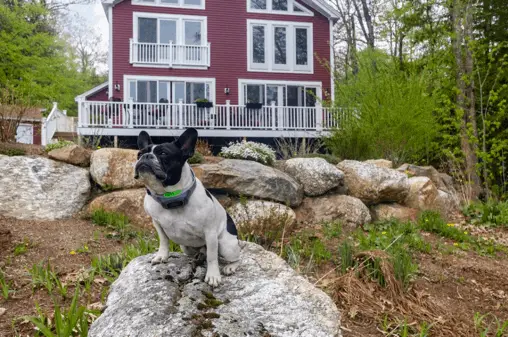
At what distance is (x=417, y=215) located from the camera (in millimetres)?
7430

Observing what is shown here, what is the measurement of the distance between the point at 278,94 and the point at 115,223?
14171 mm

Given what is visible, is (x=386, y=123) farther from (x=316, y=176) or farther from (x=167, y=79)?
(x=167, y=79)

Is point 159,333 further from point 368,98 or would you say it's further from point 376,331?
point 368,98

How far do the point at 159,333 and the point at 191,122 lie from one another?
47.8ft

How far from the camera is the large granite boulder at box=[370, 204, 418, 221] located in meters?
7.49

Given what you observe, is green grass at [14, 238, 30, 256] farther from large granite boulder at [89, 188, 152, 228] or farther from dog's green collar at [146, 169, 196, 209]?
dog's green collar at [146, 169, 196, 209]

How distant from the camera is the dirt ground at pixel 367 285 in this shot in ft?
10.8

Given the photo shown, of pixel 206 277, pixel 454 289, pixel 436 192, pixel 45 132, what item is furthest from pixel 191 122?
pixel 206 277

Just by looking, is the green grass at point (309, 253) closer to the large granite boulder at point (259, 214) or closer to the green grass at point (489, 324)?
the large granite boulder at point (259, 214)

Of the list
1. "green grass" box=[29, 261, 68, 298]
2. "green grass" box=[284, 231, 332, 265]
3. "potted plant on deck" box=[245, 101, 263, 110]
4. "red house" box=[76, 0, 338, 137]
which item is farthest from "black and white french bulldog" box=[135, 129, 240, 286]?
"potted plant on deck" box=[245, 101, 263, 110]

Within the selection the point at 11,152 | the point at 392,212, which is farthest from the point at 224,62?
the point at 392,212

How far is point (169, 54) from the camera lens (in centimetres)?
1791

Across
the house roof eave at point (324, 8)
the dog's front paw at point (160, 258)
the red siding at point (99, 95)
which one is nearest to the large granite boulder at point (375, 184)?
the dog's front paw at point (160, 258)

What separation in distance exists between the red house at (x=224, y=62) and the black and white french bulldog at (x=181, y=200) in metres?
13.6
